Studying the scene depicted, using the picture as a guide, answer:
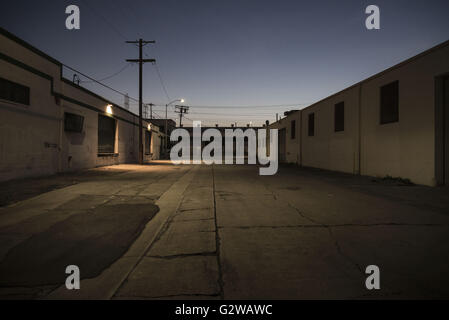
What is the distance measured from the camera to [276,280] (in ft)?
9.20

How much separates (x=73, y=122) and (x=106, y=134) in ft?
20.1

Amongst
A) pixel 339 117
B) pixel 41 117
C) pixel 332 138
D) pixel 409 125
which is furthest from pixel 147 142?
pixel 409 125

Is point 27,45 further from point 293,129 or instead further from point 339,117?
point 293,129

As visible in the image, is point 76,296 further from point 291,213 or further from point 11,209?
point 11,209

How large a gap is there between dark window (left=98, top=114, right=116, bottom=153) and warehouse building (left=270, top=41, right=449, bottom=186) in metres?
18.0

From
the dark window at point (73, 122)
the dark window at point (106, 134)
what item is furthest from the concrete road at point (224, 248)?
the dark window at point (106, 134)

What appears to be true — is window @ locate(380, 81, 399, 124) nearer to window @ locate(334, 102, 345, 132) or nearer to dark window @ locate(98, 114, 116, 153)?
window @ locate(334, 102, 345, 132)

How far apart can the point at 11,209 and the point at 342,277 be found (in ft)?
24.3

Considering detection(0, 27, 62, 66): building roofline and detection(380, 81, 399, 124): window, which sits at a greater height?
detection(0, 27, 62, 66): building roofline

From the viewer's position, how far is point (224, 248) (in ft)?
12.4

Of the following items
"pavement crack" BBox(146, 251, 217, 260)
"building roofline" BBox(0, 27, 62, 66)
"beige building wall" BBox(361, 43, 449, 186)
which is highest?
"building roofline" BBox(0, 27, 62, 66)

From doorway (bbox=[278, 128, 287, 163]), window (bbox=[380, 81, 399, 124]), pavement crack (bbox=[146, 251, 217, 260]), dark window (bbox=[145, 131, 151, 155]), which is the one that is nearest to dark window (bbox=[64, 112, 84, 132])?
pavement crack (bbox=[146, 251, 217, 260])

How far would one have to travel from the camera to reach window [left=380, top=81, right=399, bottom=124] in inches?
468
